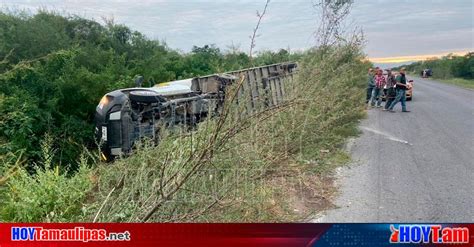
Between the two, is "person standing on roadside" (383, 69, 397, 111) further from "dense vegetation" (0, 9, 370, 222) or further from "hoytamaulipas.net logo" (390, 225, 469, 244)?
"hoytamaulipas.net logo" (390, 225, 469, 244)

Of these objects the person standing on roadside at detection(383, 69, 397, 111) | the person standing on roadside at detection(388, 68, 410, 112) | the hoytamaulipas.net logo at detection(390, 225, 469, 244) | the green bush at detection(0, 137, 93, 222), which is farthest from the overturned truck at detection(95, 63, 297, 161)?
the person standing on roadside at detection(383, 69, 397, 111)

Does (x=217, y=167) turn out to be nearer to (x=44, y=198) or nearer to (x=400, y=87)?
(x=44, y=198)

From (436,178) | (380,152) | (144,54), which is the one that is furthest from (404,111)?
(144,54)

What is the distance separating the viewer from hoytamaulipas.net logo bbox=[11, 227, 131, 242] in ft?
7.88

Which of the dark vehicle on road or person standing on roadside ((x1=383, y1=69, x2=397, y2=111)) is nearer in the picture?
person standing on roadside ((x1=383, y1=69, x2=397, y2=111))

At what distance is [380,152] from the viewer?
7434mm

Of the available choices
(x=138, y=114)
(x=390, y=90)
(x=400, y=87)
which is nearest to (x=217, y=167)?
(x=138, y=114)

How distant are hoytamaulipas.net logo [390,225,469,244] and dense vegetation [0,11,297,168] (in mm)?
4443

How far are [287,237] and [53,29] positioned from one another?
14.0 meters

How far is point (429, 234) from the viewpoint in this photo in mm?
2352

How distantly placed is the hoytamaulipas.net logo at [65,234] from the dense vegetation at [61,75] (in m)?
4.29

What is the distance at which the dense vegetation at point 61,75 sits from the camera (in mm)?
8914

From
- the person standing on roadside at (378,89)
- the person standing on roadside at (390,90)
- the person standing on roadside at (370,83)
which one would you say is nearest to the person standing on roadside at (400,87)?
the person standing on roadside at (390,90)

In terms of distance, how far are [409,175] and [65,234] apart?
5088 mm
